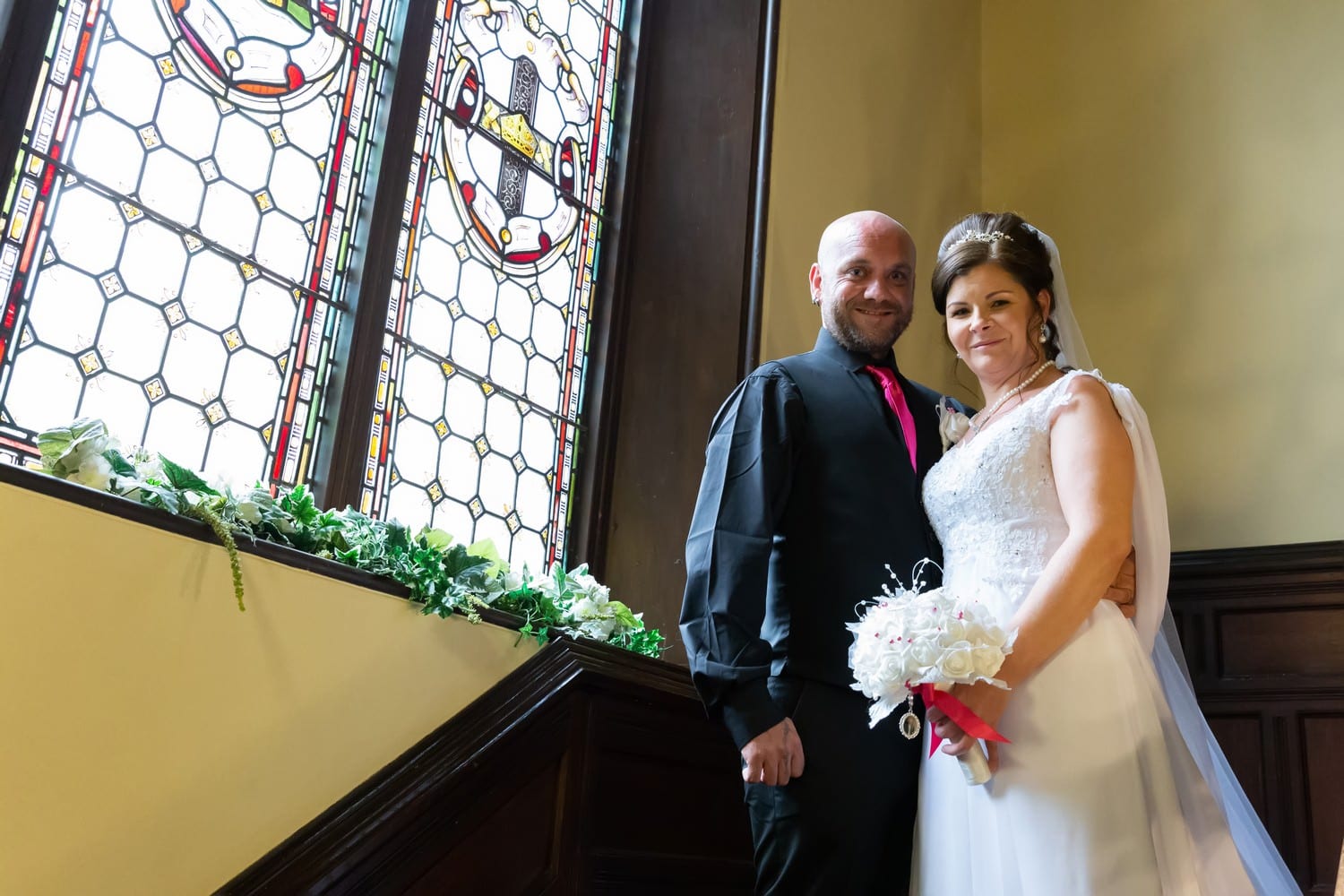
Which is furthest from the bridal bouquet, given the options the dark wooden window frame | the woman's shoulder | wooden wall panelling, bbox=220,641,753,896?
the dark wooden window frame

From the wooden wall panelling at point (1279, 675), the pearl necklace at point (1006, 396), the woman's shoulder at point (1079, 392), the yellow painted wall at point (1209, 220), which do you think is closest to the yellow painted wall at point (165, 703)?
the pearl necklace at point (1006, 396)

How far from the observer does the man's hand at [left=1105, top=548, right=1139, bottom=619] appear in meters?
2.04

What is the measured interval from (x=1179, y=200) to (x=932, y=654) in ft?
12.9

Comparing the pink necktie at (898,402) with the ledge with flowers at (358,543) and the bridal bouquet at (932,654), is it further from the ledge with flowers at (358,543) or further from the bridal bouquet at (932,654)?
the ledge with flowers at (358,543)

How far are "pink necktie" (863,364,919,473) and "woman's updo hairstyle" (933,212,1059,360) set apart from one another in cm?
21

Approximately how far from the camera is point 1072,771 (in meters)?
1.85

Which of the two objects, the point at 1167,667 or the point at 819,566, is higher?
the point at 819,566

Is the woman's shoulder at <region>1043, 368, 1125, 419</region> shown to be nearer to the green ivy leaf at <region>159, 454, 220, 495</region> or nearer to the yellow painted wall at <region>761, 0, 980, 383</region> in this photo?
the green ivy leaf at <region>159, 454, 220, 495</region>

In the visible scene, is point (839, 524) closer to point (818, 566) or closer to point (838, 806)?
point (818, 566)

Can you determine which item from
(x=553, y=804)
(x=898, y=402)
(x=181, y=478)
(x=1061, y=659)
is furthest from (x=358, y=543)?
(x=1061, y=659)

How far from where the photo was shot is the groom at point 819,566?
2053 millimetres

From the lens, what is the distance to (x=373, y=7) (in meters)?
3.45

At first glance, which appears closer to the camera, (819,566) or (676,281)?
(819,566)

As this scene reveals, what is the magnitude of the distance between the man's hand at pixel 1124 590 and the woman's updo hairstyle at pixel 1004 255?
18.5 inches
